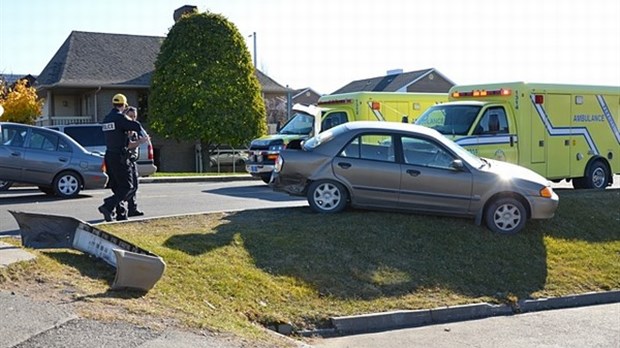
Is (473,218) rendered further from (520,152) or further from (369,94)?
(369,94)

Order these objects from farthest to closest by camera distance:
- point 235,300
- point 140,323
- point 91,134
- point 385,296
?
1. point 91,134
2. point 385,296
3. point 235,300
4. point 140,323

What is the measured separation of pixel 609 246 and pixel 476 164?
271cm

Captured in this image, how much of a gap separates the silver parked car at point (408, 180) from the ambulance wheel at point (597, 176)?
5.28 metres

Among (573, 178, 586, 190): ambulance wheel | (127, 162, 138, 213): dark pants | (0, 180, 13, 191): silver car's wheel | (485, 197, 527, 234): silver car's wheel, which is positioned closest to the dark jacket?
(127, 162, 138, 213): dark pants

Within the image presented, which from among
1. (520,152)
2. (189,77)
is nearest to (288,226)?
(520,152)

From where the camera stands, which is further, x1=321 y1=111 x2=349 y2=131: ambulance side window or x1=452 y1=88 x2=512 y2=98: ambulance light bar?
x1=321 y1=111 x2=349 y2=131: ambulance side window

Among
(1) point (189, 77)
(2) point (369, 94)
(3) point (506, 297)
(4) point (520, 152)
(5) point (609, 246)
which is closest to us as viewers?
(3) point (506, 297)

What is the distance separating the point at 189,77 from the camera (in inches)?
1254

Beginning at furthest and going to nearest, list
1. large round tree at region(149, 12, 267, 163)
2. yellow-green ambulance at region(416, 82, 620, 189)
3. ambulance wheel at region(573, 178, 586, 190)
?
large round tree at region(149, 12, 267, 163) < ambulance wheel at region(573, 178, 586, 190) < yellow-green ambulance at region(416, 82, 620, 189)

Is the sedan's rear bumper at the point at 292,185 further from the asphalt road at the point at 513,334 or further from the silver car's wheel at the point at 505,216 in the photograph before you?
the asphalt road at the point at 513,334

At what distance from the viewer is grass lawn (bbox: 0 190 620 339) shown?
24.2 ft

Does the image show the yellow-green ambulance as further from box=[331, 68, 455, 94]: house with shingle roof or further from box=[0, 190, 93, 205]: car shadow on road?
box=[331, 68, 455, 94]: house with shingle roof

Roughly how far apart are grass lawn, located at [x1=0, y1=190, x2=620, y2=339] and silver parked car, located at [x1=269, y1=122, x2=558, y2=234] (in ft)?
0.84

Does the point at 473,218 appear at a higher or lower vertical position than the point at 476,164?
lower
